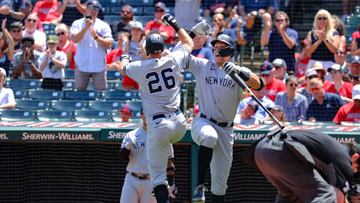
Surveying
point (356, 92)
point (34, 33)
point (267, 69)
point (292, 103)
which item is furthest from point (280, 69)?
point (34, 33)

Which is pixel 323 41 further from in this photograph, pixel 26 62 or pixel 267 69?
pixel 26 62

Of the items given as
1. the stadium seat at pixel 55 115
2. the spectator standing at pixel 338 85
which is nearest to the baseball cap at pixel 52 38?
the stadium seat at pixel 55 115

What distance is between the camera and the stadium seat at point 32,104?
1195 centimetres

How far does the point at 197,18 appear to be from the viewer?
13.2 meters

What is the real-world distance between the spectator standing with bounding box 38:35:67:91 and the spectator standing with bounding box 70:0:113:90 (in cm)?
30

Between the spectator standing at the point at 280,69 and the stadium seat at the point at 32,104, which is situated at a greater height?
the spectator standing at the point at 280,69

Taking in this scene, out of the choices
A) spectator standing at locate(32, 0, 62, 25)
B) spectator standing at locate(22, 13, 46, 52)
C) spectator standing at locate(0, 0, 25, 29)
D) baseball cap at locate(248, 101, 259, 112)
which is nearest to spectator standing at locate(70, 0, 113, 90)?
spectator standing at locate(22, 13, 46, 52)

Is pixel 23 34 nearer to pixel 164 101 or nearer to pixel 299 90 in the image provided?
pixel 299 90

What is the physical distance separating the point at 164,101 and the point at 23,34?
231 inches

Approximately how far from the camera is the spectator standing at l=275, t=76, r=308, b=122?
35.2ft

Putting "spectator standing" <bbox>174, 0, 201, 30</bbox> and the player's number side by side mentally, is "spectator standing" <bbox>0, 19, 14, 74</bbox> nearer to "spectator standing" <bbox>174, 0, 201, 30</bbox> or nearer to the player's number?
"spectator standing" <bbox>174, 0, 201, 30</bbox>

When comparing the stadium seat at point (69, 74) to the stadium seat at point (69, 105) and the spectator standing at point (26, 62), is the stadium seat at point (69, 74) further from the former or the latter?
the stadium seat at point (69, 105)

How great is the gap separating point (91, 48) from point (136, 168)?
3787 millimetres

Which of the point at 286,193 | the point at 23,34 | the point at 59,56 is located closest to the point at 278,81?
the point at 59,56
